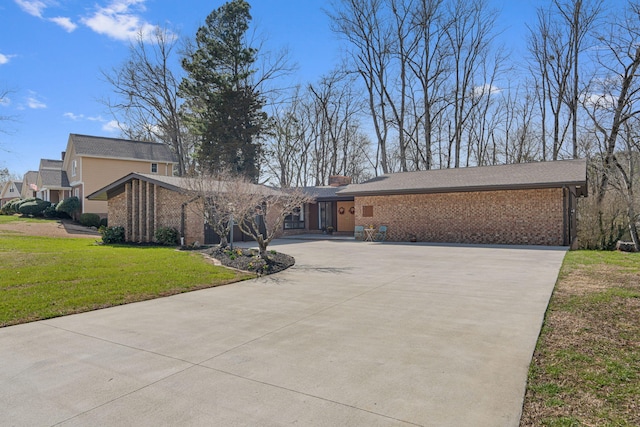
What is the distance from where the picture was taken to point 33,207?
2647 centimetres

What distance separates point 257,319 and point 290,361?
174cm

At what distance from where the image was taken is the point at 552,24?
939 inches

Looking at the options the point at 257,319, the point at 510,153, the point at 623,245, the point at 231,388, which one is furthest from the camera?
the point at 510,153

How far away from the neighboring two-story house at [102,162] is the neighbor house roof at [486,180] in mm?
17767

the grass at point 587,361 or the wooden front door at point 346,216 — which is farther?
the wooden front door at point 346,216

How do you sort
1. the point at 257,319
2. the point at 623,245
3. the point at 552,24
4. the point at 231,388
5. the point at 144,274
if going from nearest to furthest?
1. the point at 231,388
2. the point at 257,319
3. the point at 144,274
4. the point at 623,245
5. the point at 552,24

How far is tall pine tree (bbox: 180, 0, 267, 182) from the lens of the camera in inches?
1104

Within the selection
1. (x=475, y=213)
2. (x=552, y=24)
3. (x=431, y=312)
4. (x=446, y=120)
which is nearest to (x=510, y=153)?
(x=446, y=120)

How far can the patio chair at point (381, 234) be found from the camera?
1897 centimetres

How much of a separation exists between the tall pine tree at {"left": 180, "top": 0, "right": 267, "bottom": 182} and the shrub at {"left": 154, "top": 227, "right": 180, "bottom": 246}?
37.4 ft

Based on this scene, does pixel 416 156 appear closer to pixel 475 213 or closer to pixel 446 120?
pixel 446 120

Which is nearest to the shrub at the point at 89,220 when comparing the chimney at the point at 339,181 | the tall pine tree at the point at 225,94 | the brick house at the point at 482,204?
the tall pine tree at the point at 225,94

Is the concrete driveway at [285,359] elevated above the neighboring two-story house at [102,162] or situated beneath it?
situated beneath

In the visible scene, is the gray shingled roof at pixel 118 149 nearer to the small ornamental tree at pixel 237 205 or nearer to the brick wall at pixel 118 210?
the brick wall at pixel 118 210
